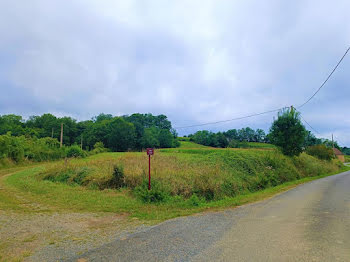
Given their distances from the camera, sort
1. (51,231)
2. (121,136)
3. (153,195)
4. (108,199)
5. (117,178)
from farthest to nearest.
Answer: (121,136) → (117,178) → (108,199) → (153,195) → (51,231)

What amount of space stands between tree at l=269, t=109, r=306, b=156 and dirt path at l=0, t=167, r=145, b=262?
22.0 m

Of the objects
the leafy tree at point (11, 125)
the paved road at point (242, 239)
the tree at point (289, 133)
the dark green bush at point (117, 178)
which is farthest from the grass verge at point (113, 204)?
the leafy tree at point (11, 125)

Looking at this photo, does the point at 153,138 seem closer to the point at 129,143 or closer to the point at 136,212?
the point at 129,143

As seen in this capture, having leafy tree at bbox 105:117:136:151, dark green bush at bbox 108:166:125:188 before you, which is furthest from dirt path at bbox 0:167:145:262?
leafy tree at bbox 105:117:136:151

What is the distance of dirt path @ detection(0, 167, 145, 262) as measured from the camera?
4148mm

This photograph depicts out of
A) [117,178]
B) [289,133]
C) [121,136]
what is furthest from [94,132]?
[117,178]

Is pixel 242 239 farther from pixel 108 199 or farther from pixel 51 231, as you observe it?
pixel 108 199

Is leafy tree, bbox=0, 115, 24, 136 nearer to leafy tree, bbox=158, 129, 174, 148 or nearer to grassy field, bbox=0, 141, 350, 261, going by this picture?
leafy tree, bbox=158, 129, 174, 148

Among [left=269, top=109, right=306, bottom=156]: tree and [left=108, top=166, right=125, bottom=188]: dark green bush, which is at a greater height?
[left=269, top=109, right=306, bottom=156]: tree

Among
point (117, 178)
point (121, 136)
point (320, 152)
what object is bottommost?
point (117, 178)

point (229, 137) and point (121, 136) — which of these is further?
point (229, 137)

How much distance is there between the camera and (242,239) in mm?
4660

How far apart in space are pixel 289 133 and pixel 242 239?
881 inches

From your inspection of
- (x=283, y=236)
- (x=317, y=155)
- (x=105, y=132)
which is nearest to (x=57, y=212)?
(x=283, y=236)
